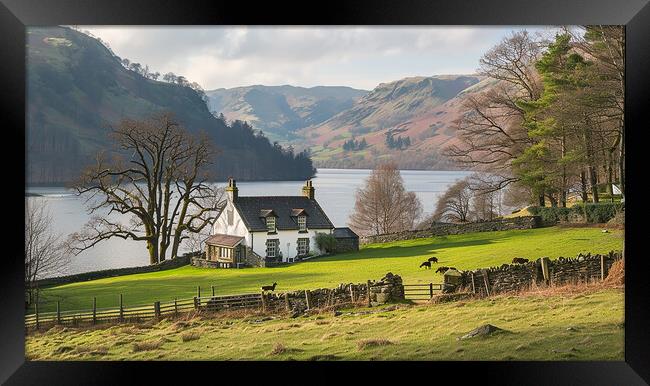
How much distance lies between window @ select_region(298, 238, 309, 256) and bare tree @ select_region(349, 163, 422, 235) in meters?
0.63

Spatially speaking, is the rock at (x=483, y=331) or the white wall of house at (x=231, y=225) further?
the white wall of house at (x=231, y=225)

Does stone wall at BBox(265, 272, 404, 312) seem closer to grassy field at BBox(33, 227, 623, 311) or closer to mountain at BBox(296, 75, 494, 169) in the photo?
grassy field at BBox(33, 227, 623, 311)

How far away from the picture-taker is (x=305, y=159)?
8.52 m

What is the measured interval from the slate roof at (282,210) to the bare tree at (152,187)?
1.21 feet

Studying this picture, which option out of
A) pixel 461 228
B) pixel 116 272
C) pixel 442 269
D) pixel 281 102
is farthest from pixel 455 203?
pixel 116 272

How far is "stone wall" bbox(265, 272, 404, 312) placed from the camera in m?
7.98

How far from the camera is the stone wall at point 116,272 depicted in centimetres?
783

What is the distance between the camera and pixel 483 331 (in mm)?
7531

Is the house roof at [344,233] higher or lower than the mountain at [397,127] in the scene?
lower

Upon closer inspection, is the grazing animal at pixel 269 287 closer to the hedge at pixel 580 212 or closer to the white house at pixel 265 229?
the white house at pixel 265 229

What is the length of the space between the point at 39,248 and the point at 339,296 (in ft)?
11.2

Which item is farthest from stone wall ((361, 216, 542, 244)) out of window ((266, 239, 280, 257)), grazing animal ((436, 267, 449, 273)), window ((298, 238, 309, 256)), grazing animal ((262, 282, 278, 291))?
grazing animal ((262, 282, 278, 291))
